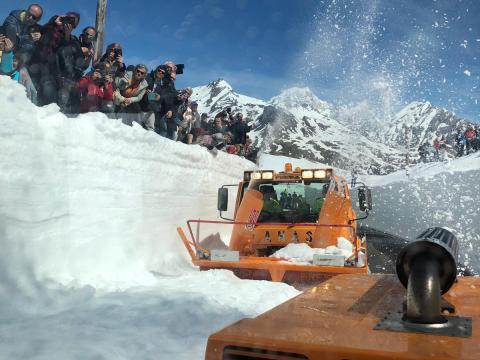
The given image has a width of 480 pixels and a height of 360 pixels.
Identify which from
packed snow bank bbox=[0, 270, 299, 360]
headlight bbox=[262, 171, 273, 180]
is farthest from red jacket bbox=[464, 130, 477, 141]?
packed snow bank bbox=[0, 270, 299, 360]

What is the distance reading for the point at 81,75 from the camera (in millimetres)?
7297

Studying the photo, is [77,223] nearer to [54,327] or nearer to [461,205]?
[54,327]

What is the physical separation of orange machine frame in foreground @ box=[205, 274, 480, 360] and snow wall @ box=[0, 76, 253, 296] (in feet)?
12.0

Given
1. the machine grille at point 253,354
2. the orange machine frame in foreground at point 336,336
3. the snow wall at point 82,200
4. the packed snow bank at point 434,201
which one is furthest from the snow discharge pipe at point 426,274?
the packed snow bank at point 434,201

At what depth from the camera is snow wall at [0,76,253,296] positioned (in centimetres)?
510

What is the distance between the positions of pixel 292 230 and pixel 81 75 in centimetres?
409

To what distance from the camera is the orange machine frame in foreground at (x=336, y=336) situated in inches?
56.1

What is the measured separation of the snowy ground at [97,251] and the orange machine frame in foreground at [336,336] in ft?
5.57

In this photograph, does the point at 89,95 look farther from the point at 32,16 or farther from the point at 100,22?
the point at 100,22

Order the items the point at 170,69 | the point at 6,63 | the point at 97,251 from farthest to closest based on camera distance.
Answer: the point at 170,69 → the point at 97,251 → the point at 6,63

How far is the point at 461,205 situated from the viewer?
18.4m

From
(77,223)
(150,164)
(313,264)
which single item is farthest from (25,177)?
(313,264)

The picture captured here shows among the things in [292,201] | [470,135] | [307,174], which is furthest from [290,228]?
[470,135]

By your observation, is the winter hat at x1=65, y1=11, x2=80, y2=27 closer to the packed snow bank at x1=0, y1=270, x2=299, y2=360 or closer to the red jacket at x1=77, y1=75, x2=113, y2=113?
the red jacket at x1=77, y1=75, x2=113, y2=113
